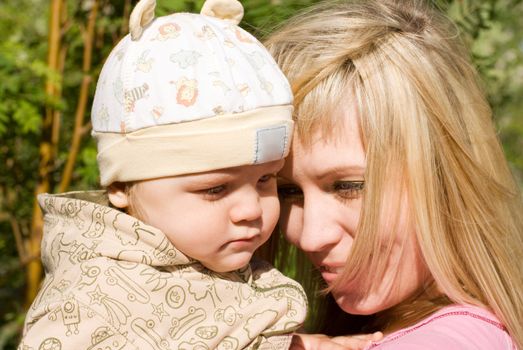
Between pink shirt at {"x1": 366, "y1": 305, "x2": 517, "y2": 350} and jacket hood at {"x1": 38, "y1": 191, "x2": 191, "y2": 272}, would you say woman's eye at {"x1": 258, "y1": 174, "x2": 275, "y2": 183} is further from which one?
pink shirt at {"x1": 366, "y1": 305, "x2": 517, "y2": 350}

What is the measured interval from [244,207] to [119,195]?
13.6 inches

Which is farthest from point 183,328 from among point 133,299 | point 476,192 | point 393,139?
point 476,192

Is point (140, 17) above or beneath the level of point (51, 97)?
above

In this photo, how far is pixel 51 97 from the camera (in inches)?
151

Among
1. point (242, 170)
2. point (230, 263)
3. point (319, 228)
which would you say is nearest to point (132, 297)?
point (230, 263)

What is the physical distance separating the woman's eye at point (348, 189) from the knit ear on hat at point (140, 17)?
0.72m

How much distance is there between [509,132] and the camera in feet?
26.0

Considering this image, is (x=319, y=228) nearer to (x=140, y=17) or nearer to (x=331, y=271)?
(x=331, y=271)

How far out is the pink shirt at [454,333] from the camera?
2496 mm

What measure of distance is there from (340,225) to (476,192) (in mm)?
432

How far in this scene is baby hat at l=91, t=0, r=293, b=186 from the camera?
2.24 m

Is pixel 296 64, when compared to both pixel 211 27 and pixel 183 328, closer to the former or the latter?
pixel 211 27

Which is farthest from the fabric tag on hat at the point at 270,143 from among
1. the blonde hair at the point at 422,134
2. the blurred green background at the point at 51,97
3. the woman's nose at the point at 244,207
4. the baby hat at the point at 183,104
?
the blurred green background at the point at 51,97

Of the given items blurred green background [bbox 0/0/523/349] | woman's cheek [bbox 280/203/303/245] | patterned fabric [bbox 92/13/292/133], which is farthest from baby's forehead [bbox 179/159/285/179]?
blurred green background [bbox 0/0/523/349]
